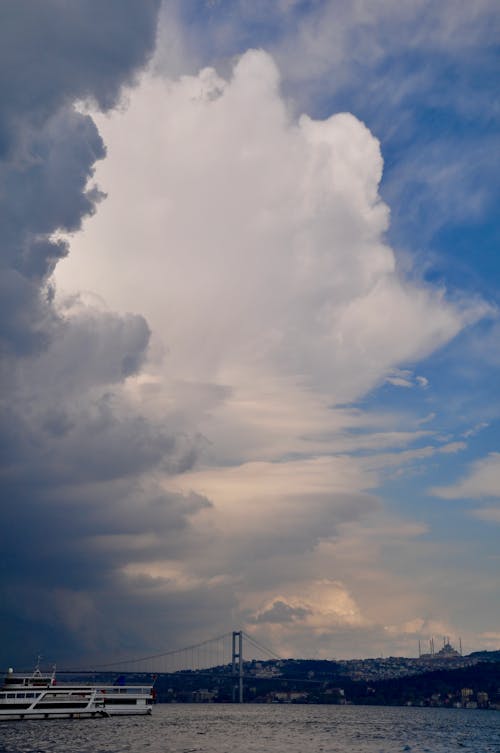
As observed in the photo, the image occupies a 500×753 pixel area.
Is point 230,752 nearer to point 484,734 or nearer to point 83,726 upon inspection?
point 83,726

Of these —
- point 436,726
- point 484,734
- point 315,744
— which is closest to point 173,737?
point 315,744

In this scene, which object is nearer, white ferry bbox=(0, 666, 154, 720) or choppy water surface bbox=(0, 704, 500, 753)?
choppy water surface bbox=(0, 704, 500, 753)

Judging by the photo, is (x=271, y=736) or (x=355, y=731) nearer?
(x=271, y=736)

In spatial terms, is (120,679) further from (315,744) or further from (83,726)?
(315,744)

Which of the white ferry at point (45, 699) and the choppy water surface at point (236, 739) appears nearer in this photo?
the choppy water surface at point (236, 739)

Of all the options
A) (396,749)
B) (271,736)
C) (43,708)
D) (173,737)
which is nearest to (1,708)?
(43,708)

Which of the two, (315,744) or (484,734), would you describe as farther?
(484,734)

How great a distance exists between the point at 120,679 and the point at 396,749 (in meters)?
101

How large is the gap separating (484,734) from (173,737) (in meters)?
63.9

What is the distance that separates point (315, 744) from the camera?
367 ft

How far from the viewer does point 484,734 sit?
14812 centimetres

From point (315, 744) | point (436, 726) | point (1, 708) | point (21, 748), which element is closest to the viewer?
point (21, 748)

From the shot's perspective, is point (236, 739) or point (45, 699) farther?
point (45, 699)

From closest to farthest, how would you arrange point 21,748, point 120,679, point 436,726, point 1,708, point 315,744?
point 21,748, point 315,744, point 1,708, point 436,726, point 120,679
